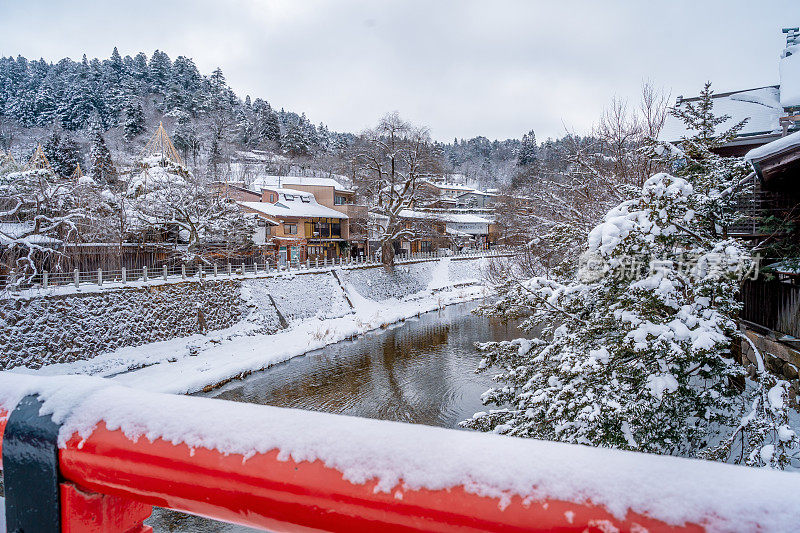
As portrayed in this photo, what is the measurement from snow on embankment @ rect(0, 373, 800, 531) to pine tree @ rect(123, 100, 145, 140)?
200ft

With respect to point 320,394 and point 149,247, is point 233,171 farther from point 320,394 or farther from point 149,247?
point 320,394

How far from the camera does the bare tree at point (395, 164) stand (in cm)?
2862

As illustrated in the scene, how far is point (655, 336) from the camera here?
178 inches

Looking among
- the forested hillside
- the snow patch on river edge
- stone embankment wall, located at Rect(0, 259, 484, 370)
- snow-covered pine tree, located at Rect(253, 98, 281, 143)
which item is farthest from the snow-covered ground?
snow-covered pine tree, located at Rect(253, 98, 281, 143)

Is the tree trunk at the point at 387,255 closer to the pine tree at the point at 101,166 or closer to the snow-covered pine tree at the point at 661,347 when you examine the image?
the pine tree at the point at 101,166

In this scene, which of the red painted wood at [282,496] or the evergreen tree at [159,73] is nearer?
the red painted wood at [282,496]

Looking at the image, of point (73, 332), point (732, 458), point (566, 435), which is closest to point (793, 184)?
point (732, 458)

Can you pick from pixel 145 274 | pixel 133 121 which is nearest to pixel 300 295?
pixel 145 274

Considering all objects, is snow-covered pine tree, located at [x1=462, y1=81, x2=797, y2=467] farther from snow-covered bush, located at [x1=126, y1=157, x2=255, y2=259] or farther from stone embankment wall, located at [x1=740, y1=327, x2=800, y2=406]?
snow-covered bush, located at [x1=126, y1=157, x2=255, y2=259]

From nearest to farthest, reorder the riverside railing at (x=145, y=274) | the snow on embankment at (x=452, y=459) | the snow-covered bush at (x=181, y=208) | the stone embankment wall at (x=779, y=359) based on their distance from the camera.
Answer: the snow on embankment at (x=452, y=459) → the stone embankment wall at (x=779, y=359) → the riverside railing at (x=145, y=274) → the snow-covered bush at (x=181, y=208)

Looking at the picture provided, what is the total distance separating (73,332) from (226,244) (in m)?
10.2

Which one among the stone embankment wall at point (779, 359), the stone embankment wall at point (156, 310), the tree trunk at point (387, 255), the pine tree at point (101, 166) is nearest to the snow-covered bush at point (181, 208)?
the stone embankment wall at point (156, 310)

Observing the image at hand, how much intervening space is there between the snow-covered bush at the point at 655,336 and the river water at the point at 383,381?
18.8 ft

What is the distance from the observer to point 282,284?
23938mm
